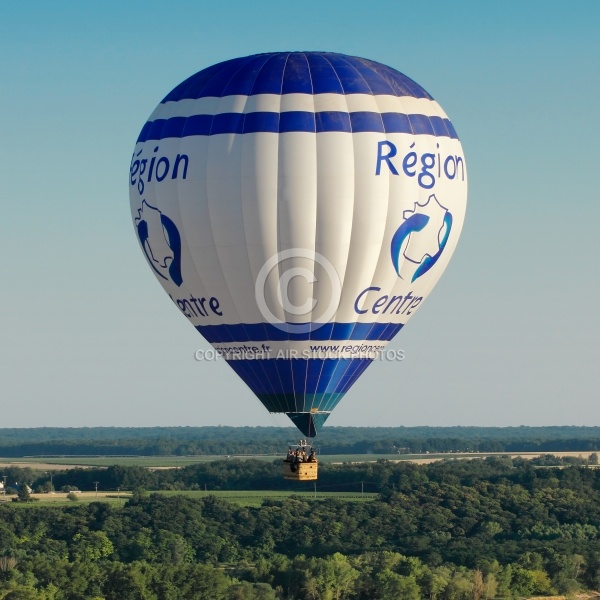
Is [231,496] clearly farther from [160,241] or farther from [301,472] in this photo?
[301,472]

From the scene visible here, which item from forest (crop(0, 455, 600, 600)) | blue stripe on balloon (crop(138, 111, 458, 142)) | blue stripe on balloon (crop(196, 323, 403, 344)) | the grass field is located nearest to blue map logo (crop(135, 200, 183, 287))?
blue stripe on balloon (crop(196, 323, 403, 344))

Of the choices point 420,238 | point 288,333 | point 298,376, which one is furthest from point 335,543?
point 288,333

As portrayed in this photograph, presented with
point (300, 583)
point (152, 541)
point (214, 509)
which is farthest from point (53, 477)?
point (300, 583)

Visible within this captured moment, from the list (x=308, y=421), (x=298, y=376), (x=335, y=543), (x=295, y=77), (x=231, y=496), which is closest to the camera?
(x=295, y=77)

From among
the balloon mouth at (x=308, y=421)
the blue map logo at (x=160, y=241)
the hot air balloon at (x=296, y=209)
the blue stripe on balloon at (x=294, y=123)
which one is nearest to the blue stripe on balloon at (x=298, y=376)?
the hot air balloon at (x=296, y=209)

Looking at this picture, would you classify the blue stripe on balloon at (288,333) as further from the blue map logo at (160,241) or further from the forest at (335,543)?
the forest at (335,543)

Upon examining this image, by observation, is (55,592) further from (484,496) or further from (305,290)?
(484,496)
